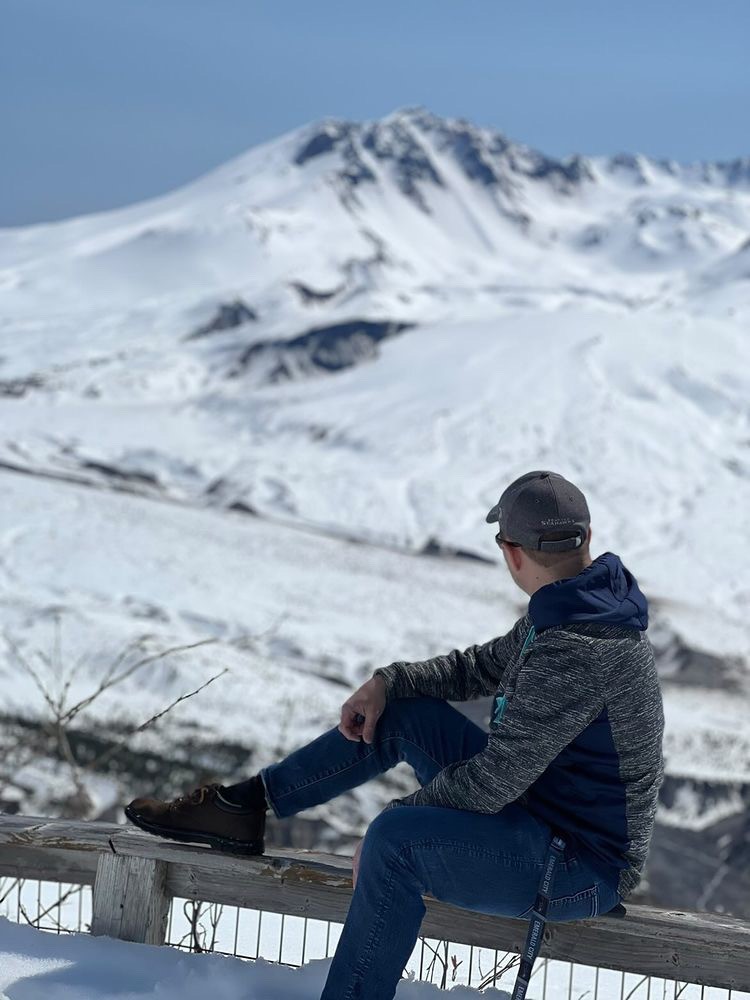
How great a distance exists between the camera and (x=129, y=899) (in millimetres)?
2959

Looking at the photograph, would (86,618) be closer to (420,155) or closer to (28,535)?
(28,535)

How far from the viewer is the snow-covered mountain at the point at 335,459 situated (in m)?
23.4

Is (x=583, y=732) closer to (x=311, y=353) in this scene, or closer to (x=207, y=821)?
(x=207, y=821)

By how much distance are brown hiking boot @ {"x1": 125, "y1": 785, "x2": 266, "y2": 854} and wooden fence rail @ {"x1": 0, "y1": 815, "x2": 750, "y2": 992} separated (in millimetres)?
38

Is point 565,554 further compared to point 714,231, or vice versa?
point 714,231

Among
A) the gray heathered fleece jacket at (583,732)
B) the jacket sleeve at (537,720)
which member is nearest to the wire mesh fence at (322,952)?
the gray heathered fleece jacket at (583,732)

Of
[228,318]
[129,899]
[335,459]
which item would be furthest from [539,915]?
[228,318]

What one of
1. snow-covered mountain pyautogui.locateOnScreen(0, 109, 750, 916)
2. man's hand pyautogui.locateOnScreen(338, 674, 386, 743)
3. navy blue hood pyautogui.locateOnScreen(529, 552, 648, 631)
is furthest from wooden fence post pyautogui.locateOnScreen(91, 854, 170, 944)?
snow-covered mountain pyautogui.locateOnScreen(0, 109, 750, 916)

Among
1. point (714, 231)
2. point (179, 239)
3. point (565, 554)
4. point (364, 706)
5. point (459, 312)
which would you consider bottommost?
point (364, 706)

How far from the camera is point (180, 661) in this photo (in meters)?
20.0

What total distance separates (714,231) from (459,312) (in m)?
80.7

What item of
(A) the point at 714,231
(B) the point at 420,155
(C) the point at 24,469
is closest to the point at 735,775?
(C) the point at 24,469

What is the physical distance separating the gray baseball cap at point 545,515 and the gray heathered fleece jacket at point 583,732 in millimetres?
92

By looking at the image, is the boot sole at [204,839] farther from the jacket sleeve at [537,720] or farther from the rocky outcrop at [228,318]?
the rocky outcrop at [228,318]
